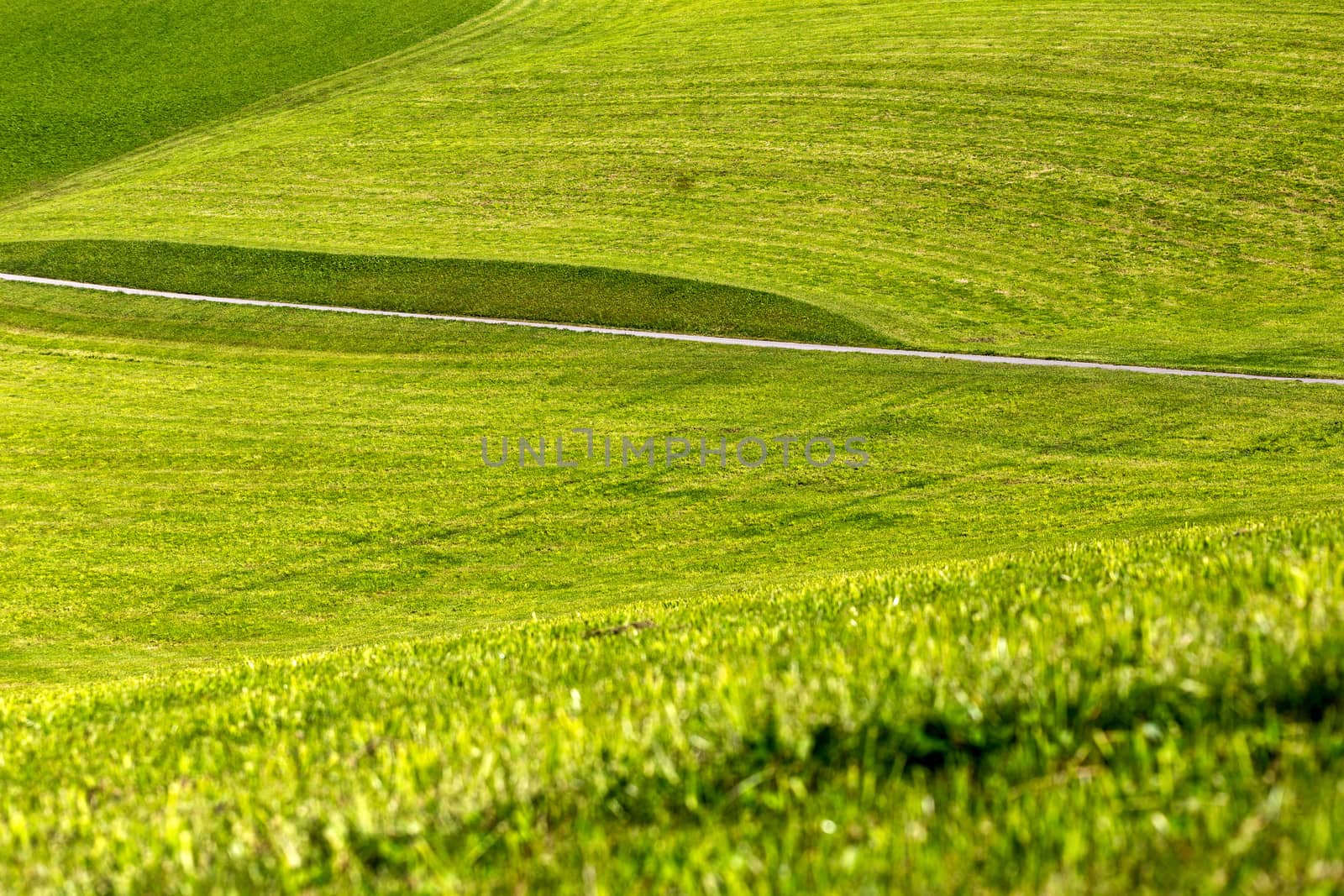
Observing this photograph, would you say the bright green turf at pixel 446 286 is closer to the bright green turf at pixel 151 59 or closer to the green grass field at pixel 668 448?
the green grass field at pixel 668 448

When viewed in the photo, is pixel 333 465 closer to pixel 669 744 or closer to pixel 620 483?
pixel 620 483

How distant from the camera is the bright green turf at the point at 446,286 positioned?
36375 mm

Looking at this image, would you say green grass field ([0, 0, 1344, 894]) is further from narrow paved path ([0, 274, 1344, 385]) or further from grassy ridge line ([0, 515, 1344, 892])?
narrow paved path ([0, 274, 1344, 385])

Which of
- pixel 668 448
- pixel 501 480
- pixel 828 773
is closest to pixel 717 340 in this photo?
pixel 668 448

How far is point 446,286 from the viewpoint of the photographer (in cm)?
4034

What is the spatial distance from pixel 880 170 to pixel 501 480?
1128 inches

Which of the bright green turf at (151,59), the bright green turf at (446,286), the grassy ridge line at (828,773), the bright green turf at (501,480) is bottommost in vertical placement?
the bright green turf at (501,480)

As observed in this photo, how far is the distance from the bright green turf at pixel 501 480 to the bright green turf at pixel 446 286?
2.26 metres

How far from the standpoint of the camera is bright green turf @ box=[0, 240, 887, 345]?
36375 mm

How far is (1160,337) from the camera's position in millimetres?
33156

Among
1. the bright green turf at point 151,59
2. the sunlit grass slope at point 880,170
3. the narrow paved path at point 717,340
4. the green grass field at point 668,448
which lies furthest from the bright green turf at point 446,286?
the bright green turf at point 151,59

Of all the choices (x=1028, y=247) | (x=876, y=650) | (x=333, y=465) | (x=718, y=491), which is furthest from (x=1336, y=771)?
(x=1028, y=247)

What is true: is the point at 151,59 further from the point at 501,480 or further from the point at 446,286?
the point at 501,480

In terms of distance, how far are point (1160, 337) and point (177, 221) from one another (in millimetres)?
41051
